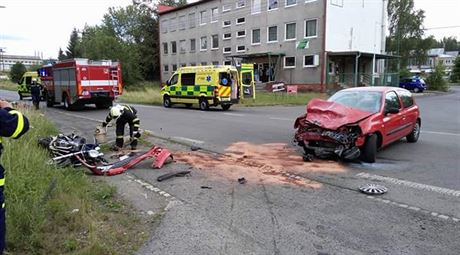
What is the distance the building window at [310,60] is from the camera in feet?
112

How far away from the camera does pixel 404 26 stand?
62.6 meters

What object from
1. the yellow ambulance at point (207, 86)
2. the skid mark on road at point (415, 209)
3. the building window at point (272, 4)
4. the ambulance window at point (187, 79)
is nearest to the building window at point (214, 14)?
the building window at point (272, 4)

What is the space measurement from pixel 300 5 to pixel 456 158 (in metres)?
29.4

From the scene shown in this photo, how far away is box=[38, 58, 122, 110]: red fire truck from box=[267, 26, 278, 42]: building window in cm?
2065

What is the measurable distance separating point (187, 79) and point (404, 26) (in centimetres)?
5221

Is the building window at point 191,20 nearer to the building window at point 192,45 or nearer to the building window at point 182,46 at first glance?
the building window at point 192,45

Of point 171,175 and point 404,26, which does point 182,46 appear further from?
point 171,175

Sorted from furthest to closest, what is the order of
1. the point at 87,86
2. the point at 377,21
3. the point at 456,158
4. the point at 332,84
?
the point at 377,21 < the point at 332,84 < the point at 87,86 < the point at 456,158

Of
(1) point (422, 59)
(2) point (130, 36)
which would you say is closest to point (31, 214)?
(2) point (130, 36)

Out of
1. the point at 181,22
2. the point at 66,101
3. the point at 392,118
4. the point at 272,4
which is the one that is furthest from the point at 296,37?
the point at 392,118

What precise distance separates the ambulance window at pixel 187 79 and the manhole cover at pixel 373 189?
16848 millimetres

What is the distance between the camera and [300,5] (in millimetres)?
35281

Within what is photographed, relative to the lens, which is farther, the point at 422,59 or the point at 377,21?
the point at 422,59

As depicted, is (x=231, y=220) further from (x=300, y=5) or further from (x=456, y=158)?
(x=300, y=5)
